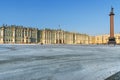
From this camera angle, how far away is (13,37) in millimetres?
109250

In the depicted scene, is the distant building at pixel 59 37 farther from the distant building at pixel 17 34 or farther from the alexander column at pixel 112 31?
the alexander column at pixel 112 31

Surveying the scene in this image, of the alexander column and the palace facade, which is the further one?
the palace facade

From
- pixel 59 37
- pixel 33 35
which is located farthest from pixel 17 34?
pixel 59 37

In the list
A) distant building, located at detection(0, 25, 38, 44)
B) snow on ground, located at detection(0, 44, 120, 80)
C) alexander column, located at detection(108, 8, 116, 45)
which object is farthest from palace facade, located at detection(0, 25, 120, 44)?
snow on ground, located at detection(0, 44, 120, 80)

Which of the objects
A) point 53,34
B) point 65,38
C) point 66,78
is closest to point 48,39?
point 53,34

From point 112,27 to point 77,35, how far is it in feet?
337

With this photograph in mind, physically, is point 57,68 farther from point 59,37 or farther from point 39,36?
point 59,37

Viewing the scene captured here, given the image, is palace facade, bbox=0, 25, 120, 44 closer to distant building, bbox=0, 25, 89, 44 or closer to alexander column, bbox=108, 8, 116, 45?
distant building, bbox=0, 25, 89, 44

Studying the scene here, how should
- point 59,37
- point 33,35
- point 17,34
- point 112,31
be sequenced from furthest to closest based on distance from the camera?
point 59,37 → point 33,35 → point 17,34 → point 112,31

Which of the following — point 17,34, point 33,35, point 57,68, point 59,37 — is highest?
point 17,34

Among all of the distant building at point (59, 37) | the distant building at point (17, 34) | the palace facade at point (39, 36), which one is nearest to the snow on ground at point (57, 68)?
the palace facade at point (39, 36)

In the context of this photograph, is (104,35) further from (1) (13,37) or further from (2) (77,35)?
(1) (13,37)

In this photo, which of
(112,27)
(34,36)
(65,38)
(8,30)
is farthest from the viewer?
(65,38)

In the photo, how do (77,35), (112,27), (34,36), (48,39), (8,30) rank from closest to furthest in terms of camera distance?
(112,27) < (8,30) < (34,36) < (48,39) < (77,35)
